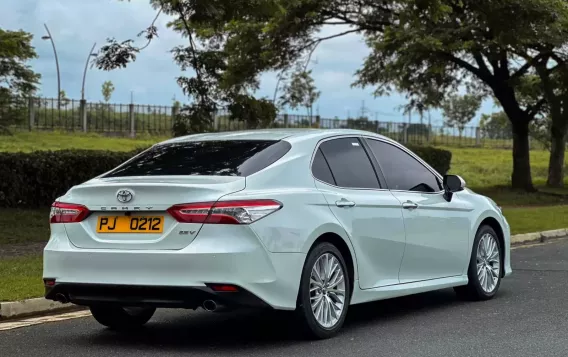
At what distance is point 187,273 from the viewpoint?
19.1 ft

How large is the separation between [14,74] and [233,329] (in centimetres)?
2129

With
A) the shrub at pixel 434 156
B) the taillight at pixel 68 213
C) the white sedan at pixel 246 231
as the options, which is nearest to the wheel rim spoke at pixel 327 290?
the white sedan at pixel 246 231

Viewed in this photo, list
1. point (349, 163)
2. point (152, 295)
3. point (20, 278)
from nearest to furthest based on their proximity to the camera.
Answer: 1. point (152, 295)
2. point (349, 163)
3. point (20, 278)

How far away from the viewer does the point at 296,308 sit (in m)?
6.18

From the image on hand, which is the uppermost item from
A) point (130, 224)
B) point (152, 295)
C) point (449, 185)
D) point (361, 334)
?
point (449, 185)

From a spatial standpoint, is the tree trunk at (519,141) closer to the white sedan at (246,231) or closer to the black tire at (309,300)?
the white sedan at (246,231)

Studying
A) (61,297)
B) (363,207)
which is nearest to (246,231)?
(363,207)

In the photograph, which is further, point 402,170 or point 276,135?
point 402,170

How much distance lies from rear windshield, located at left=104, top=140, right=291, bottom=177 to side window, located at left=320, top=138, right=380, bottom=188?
487 mm

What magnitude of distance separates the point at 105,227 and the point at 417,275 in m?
2.93

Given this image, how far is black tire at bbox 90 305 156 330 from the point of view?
275 inches

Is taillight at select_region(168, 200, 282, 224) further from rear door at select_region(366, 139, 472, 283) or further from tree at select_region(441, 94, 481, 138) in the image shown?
tree at select_region(441, 94, 481, 138)

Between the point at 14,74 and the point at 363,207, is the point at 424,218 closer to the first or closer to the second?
the point at 363,207

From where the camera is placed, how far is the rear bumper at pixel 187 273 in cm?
580
